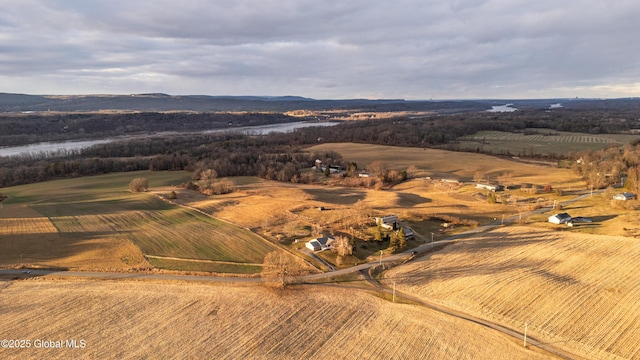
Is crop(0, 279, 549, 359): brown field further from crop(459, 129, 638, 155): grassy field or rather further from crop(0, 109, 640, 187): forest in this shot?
crop(459, 129, 638, 155): grassy field

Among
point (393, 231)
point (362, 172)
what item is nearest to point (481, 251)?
point (393, 231)

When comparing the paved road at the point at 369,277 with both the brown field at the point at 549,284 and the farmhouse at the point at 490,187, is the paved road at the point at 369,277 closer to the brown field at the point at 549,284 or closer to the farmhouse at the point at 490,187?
the brown field at the point at 549,284

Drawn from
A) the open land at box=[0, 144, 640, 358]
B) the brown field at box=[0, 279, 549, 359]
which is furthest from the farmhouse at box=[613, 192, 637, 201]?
the brown field at box=[0, 279, 549, 359]

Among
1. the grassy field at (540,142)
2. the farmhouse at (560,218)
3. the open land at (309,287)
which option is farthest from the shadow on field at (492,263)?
the grassy field at (540,142)

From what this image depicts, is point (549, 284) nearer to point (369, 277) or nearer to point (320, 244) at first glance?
point (369, 277)

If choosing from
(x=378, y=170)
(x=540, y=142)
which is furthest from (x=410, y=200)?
(x=540, y=142)

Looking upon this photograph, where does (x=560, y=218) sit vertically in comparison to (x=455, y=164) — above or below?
below

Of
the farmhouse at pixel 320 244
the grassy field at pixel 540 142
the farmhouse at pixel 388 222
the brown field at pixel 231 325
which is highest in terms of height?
the grassy field at pixel 540 142
